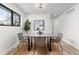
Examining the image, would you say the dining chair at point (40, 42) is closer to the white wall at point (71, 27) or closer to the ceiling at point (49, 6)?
the white wall at point (71, 27)

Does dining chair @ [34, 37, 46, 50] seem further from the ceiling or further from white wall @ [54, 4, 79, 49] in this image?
the ceiling

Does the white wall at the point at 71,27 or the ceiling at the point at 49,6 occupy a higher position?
the ceiling at the point at 49,6

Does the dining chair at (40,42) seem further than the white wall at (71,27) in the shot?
Yes

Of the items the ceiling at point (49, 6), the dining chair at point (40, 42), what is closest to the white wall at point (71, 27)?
the ceiling at point (49, 6)

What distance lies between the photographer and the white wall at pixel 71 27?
4.28 m

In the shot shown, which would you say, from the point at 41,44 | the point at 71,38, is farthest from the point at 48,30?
the point at 71,38

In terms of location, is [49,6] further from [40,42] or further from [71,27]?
[40,42]

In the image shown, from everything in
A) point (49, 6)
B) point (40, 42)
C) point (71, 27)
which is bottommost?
point (40, 42)

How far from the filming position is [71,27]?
15.7 feet

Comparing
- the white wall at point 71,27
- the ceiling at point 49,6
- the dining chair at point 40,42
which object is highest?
the ceiling at point 49,6

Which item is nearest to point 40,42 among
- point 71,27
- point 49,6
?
point 71,27

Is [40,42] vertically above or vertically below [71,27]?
below

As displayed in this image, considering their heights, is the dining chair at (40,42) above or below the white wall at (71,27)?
below
